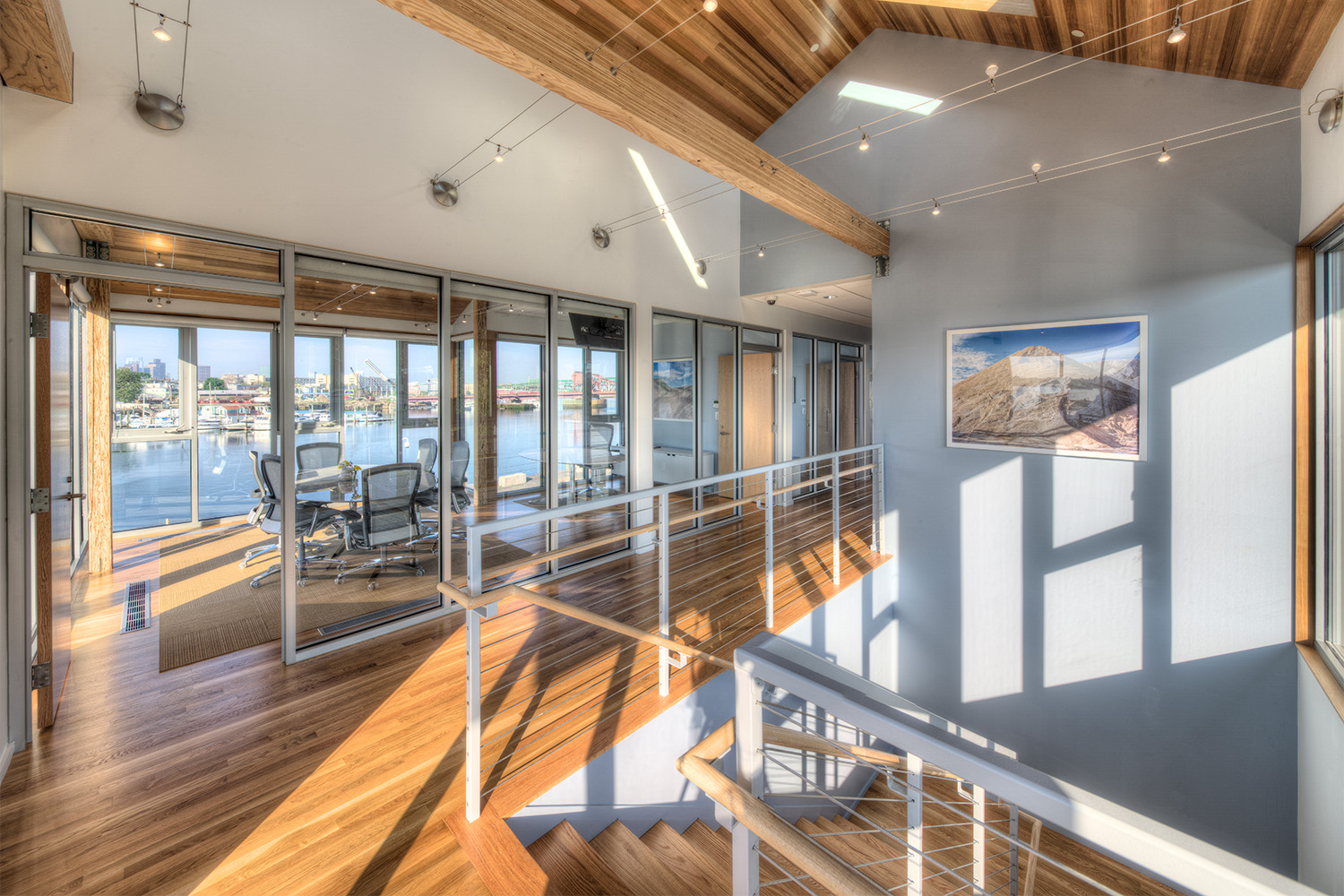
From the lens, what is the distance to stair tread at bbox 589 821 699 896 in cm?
206

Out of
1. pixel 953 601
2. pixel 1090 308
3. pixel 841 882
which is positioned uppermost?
pixel 1090 308

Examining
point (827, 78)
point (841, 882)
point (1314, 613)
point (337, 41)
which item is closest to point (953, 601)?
point (1314, 613)

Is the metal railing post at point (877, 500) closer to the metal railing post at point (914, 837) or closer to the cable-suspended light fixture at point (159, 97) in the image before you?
the metal railing post at point (914, 837)

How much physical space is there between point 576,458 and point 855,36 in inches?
173

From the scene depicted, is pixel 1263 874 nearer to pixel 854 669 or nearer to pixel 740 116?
pixel 854 669

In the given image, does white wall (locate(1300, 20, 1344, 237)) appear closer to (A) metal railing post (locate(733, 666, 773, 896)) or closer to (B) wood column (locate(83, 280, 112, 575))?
(A) metal railing post (locate(733, 666, 773, 896))

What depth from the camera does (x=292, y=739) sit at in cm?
238

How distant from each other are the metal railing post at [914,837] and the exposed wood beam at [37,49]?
3377mm

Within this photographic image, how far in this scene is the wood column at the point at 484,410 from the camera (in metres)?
3.77

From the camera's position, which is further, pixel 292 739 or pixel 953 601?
pixel 953 601

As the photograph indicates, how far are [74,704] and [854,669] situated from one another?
4690 mm

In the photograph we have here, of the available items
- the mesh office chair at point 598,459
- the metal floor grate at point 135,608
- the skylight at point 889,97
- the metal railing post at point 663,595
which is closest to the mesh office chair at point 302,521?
the metal floor grate at point 135,608

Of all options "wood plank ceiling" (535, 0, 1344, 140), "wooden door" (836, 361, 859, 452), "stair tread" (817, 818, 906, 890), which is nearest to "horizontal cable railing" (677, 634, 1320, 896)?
"stair tread" (817, 818, 906, 890)

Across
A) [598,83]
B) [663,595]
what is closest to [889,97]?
[598,83]
